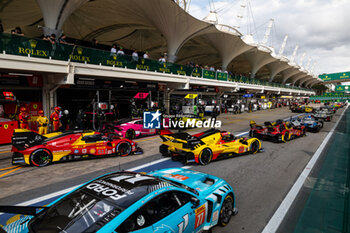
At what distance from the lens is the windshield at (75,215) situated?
225 cm

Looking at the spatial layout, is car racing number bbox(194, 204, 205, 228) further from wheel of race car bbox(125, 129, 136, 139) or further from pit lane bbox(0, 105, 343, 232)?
wheel of race car bbox(125, 129, 136, 139)

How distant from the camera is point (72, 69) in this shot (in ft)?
37.7

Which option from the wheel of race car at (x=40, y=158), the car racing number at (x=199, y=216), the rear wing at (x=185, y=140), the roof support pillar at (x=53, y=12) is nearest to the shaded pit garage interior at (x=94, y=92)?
the roof support pillar at (x=53, y=12)

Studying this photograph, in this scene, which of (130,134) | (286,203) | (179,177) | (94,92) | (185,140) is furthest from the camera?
(94,92)

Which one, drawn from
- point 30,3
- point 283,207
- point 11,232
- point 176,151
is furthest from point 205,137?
point 30,3

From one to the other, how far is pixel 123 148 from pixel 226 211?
18.7 feet

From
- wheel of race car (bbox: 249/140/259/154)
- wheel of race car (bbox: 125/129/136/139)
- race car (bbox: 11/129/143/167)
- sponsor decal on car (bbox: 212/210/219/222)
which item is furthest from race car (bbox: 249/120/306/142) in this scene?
sponsor decal on car (bbox: 212/210/219/222)

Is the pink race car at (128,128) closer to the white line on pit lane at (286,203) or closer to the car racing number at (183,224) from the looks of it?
the white line on pit lane at (286,203)

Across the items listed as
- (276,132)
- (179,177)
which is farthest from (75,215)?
(276,132)

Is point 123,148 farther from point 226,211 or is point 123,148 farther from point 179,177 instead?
point 226,211

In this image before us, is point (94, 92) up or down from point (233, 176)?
up

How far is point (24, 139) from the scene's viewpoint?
7000 mm

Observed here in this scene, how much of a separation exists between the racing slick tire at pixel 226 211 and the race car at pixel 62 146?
5.58m

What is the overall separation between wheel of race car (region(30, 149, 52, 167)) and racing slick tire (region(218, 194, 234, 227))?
6381mm
